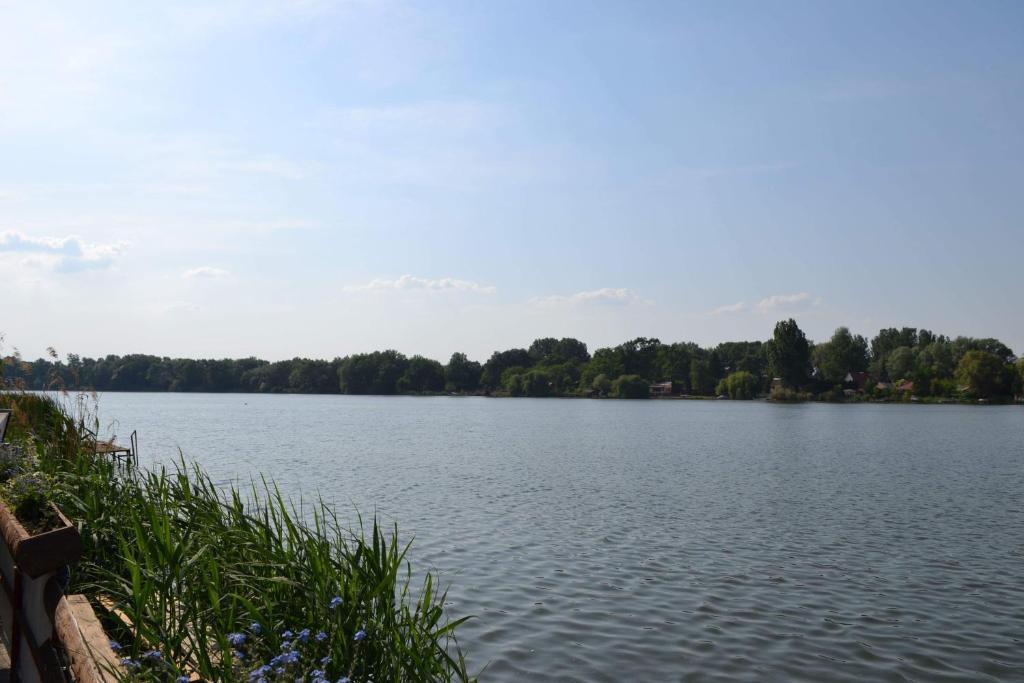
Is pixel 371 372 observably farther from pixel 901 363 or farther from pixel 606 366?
pixel 901 363

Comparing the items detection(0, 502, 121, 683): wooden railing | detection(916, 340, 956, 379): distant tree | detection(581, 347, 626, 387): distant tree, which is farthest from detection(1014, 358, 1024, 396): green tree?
detection(0, 502, 121, 683): wooden railing

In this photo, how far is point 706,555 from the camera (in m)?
15.3

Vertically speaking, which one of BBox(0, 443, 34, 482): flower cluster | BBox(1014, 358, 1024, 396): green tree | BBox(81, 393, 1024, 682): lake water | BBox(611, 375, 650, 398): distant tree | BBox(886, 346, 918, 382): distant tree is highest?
BBox(886, 346, 918, 382): distant tree

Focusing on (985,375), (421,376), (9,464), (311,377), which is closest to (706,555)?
(9,464)

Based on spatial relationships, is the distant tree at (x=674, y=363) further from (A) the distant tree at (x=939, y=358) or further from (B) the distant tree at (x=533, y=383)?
(A) the distant tree at (x=939, y=358)

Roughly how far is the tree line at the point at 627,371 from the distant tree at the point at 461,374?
0.74 ft

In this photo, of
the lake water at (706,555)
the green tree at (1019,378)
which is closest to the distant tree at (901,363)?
the green tree at (1019,378)

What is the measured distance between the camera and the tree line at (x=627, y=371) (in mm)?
139500

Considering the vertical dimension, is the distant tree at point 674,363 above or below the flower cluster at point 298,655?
above

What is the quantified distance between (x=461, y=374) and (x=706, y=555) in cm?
16780

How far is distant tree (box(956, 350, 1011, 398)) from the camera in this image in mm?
123812

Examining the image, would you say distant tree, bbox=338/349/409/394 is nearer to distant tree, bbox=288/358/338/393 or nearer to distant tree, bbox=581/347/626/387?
distant tree, bbox=288/358/338/393

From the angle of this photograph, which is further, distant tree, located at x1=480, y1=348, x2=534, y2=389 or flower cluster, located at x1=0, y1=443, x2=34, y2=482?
distant tree, located at x1=480, y1=348, x2=534, y2=389

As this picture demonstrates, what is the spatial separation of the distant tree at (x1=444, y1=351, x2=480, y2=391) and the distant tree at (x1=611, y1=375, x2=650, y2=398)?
3811 centimetres
